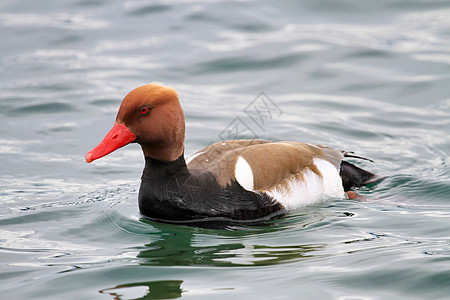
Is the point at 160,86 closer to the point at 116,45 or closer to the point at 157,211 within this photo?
the point at 157,211

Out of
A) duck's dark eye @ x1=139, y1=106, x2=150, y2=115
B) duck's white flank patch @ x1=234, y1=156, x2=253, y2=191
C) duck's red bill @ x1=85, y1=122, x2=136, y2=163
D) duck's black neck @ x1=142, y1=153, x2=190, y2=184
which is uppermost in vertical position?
duck's dark eye @ x1=139, y1=106, x2=150, y2=115

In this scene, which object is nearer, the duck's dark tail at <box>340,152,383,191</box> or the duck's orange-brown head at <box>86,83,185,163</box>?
the duck's orange-brown head at <box>86,83,185,163</box>

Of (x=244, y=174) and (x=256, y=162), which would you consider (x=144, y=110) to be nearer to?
(x=244, y=174)

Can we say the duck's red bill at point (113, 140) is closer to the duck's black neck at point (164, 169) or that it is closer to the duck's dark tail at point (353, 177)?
the duck's black neck at point (164, 169)

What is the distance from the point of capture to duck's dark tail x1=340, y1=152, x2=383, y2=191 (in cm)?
743

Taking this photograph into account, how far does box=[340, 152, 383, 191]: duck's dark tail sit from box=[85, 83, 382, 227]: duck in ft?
2.17

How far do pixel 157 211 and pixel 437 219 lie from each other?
261 centimetres

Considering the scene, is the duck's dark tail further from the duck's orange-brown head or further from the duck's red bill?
the duck's red bill

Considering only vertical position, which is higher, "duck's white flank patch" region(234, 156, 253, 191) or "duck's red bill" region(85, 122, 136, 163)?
"duck's red bill" region(85, 122, 136, 163)

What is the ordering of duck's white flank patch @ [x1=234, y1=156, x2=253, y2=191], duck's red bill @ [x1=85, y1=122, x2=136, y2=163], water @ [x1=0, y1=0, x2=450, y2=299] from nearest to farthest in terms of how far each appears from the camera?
water @ [x1=0, y1=0, x2=450, y2=299] < duck's red bill @ [x1=85, y1=122, x2=136, y2=163] < duck's white flank patch @ [x1=234, y1=156, x2=253, y2=191]

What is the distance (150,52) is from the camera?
42.1 feet

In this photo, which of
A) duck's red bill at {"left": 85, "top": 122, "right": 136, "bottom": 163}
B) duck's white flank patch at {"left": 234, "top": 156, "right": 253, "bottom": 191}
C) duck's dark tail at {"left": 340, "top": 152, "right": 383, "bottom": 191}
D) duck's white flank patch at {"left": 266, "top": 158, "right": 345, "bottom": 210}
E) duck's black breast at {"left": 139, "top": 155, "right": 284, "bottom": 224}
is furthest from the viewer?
duck's dark tail at {"left": 340, "top": 152, "right": 383, "bottom": 191}

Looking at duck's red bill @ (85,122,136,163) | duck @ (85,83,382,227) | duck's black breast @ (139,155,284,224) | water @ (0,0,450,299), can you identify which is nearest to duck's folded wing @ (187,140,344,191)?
duck @ (85,83,382,227)

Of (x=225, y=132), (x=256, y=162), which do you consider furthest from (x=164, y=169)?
(x=225, y=132)
